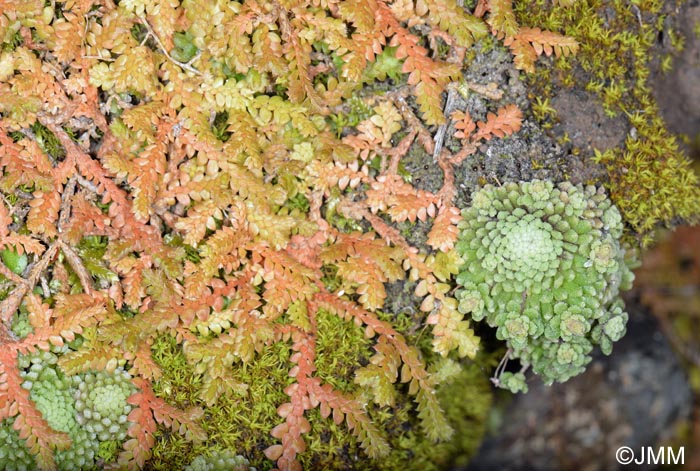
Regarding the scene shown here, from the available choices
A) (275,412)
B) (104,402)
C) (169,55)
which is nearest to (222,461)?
(275,412)

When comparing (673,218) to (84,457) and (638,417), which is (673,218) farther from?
(84,457)

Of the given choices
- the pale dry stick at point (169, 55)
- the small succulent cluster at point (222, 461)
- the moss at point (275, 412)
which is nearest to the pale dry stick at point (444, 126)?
the moss at point (275, 412)

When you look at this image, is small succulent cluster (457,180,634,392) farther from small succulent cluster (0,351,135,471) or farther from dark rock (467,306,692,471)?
small succulent cluster (0,351,135,471)

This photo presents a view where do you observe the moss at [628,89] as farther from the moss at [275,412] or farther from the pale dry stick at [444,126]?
the moss at [275,412]

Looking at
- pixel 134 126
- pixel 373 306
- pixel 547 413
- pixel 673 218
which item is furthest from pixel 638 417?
pixel 134 126

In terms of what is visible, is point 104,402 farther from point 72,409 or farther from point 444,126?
point 444,126

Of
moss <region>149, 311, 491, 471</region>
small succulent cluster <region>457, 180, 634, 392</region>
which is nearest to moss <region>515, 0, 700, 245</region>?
small succulent cluster <region>457, 180, 634, 392</region>

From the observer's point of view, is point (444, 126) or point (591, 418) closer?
point (444, 126)
